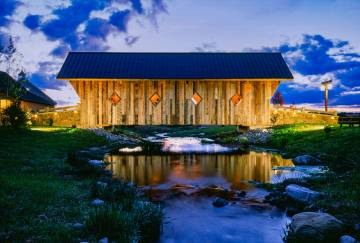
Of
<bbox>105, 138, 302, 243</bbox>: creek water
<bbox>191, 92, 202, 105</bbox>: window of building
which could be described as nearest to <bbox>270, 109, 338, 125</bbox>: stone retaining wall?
<bbox>191, 92, 202, 105</bbox>: window of building

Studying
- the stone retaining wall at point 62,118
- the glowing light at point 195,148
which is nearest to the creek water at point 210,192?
the glowing light at point 195,148

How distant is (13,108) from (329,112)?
24558mm

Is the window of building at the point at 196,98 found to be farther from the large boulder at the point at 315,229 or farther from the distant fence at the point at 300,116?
the large boulder at the point at 315,229

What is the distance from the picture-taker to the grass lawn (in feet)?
16.6

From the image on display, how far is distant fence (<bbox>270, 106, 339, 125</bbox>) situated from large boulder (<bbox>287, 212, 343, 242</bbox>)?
24.5 m

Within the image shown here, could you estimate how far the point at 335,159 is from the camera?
12.7m

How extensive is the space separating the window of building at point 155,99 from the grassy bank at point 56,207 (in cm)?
1295

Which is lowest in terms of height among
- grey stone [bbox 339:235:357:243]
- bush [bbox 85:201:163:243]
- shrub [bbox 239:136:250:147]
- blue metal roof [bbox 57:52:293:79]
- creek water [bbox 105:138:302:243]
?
creek water [bbox 105:138:302:243]

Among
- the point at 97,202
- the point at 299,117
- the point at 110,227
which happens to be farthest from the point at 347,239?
the point at 299,117

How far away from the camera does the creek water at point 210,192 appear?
6.29 meters

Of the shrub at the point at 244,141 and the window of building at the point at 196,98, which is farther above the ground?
the window of building at the point at 196,98

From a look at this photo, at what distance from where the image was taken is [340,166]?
11102mm

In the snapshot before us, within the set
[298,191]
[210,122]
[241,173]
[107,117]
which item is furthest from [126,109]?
[298,191]

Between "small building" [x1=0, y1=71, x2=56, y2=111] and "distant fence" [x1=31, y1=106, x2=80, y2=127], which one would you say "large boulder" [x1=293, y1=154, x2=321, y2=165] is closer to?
"distant fence" [x1=31, y1=106, x2=80, y2=127]
